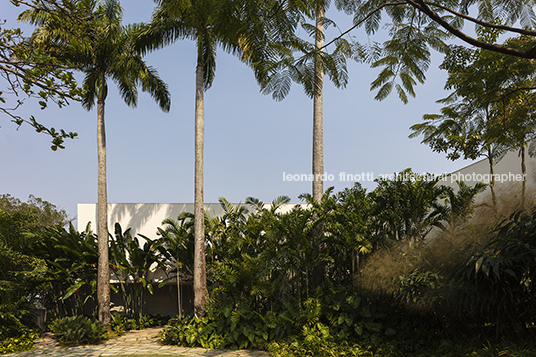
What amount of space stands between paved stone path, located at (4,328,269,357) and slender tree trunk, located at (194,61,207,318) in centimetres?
146

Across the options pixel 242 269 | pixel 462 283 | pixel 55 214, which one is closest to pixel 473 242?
pixel 462 283

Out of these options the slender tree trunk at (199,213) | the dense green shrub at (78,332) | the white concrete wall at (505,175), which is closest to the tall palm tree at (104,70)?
the dense green shrub at (78,332)

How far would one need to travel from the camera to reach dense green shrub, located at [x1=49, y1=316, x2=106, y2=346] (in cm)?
1118

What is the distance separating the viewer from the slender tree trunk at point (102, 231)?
1228cm

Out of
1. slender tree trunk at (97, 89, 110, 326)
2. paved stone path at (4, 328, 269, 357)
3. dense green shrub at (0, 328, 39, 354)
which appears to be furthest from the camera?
slender tree trunk at (97, 89, 110, 326)

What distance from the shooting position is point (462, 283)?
673cm

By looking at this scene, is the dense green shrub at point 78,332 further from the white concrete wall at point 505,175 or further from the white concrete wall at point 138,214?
the white concrete wall at point 505,175

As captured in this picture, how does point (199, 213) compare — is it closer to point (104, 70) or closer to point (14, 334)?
point (104, 70)

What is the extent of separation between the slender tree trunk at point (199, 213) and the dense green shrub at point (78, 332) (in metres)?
3.07

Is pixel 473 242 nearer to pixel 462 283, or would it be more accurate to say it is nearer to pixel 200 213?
pixel 462 283

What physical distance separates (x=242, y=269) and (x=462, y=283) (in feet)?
18.6

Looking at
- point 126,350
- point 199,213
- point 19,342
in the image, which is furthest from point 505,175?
point 19,342

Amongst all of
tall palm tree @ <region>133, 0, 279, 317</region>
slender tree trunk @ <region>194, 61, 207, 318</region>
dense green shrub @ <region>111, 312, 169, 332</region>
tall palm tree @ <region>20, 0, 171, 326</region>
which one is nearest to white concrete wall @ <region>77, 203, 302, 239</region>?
tall palm tree @ <region>20, 0, 171, 326</region>

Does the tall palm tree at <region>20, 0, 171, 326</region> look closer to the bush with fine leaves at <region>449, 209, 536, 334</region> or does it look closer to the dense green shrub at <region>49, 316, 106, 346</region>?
the dense green shrub at <region>49, 316, 106, 346</region>
